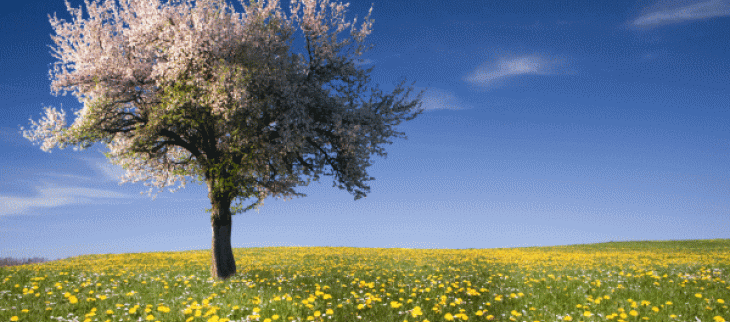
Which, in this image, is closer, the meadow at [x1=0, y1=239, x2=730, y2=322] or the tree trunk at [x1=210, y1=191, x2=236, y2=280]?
the meadow at [x1=0, y1=239, x2=730, y2=322]

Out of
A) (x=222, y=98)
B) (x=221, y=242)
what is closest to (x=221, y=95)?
(x=222, y=98)

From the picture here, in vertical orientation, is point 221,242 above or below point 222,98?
below

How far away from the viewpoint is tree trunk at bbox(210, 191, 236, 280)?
15953mm

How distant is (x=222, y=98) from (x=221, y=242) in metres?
5.59

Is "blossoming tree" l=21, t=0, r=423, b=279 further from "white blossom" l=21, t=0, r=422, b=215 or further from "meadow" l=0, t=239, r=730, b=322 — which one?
"meadow" l=0, t=239, r=730, b=322

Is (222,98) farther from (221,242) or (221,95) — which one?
(221,242)

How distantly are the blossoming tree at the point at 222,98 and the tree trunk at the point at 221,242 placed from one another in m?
0.04

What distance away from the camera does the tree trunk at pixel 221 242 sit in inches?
628

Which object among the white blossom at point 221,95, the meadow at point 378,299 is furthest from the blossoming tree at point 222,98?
the meadow at point 378,299

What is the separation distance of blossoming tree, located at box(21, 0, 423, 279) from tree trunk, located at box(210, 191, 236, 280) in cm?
4

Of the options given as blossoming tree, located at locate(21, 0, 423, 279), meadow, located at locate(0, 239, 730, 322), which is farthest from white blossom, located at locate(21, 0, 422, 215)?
meadow, located at locate(0, 239, 730, 322)

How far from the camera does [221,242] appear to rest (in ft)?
52.8

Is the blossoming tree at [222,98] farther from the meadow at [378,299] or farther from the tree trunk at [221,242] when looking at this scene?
the meadow at [378,299]

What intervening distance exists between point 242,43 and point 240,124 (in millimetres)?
2854
